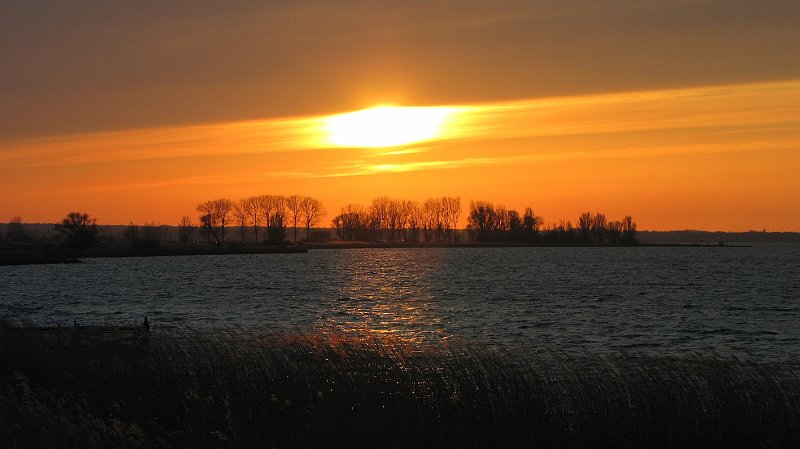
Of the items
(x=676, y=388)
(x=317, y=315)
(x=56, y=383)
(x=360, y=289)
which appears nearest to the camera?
(x=676, y=388)

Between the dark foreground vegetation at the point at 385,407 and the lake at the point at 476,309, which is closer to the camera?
the dark foreground vegetation at the point at 385,407

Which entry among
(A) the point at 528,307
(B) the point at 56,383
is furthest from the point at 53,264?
(B) the point at 56,383

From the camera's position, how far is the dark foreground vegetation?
17094 millimetres

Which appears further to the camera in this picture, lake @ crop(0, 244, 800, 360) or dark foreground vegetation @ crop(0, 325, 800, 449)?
lake @ crop(0, 244, 800, 360)

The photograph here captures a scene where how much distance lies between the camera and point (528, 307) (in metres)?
65.3

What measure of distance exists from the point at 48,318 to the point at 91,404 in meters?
38.6

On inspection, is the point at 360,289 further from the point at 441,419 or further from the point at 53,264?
the point at 53,264

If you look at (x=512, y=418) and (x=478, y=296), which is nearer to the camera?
(x=512, y=418)

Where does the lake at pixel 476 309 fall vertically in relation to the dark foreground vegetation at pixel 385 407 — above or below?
Answer: below

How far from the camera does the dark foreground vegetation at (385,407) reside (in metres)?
17.1

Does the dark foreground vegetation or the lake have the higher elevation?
the dark foreground vegetation

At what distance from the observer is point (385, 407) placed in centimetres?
1847

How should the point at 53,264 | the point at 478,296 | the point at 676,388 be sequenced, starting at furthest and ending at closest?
the point at 53,264 → the point at 478,296 → the point at 676,388

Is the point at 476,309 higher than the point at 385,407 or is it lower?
lower
